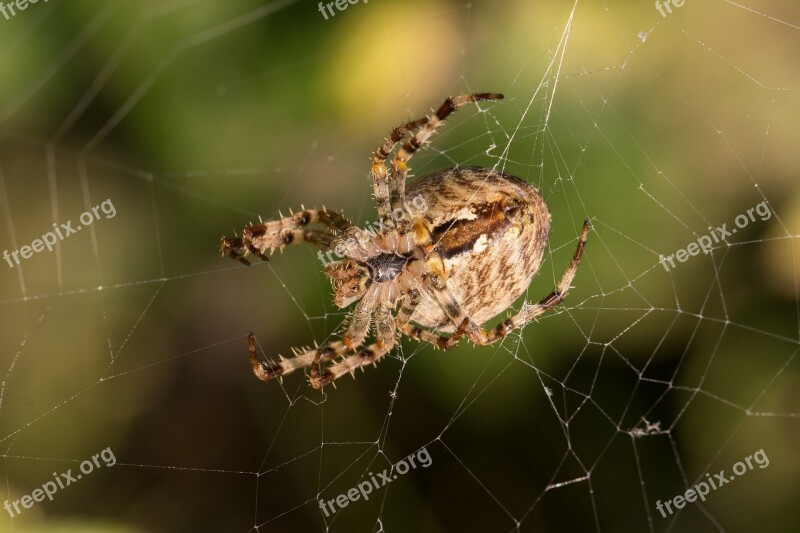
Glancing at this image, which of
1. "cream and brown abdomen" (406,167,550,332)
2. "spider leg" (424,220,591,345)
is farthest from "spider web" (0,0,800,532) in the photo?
"cream and brown abdomen" (406,167,550,332)

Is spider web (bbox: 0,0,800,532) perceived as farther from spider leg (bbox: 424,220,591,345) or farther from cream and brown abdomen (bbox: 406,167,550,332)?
cream and brown abdomen (bbox: 406,167,550,332)

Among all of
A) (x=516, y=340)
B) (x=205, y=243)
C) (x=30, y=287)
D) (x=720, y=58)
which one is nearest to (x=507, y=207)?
(x=516, y=340)

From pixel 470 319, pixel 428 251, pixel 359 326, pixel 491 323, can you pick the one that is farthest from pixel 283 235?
pixel 491 323

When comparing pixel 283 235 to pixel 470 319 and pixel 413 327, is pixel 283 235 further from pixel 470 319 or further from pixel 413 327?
pixel 470 319

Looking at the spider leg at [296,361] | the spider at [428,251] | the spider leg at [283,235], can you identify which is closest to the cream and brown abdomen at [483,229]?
the spider at [428,251]

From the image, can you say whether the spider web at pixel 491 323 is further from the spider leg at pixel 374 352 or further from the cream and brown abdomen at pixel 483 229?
the cream and brown abdomen at pixel 483 229

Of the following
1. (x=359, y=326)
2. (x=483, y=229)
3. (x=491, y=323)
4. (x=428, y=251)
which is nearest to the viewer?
(x=483, y=229)
